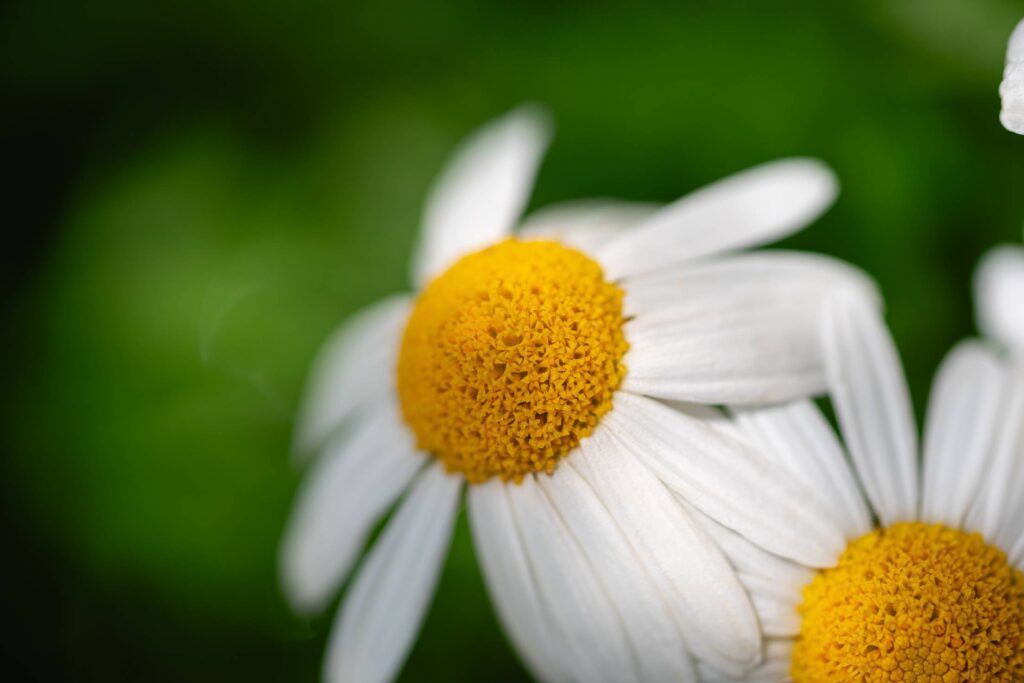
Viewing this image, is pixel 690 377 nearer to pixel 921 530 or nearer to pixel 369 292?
pixel 921 530

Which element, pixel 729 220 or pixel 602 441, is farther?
pixel 729 220

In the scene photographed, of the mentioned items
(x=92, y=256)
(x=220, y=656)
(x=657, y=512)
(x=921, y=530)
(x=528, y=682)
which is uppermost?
(x=92, y=256)

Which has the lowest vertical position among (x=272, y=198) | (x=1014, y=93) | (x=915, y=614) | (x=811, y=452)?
(x=915, y=614)

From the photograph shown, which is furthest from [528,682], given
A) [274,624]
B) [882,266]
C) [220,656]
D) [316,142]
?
[316,142]

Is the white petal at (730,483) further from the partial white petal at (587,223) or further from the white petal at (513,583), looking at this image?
the partial white petal at (587,223)

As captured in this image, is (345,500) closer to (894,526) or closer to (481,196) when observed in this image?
(481,196)

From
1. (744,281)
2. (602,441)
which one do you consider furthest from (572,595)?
(744,281)
